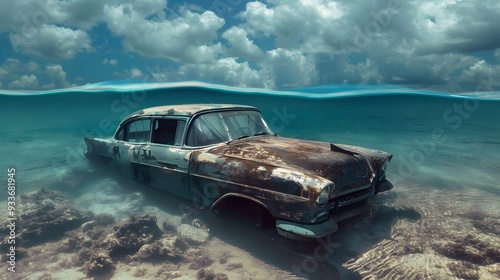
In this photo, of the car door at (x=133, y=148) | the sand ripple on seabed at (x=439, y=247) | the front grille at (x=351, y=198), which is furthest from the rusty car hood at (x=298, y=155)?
the car door at (x=133, y=148)

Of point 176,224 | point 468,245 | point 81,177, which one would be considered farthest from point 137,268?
point 81,177

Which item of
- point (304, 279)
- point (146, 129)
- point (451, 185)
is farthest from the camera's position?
point (451, 185)

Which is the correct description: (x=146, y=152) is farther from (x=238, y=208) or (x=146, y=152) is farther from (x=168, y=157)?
(x=238, y=208)

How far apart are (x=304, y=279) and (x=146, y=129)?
147 inches

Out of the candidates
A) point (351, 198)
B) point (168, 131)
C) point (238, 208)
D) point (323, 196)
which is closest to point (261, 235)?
point (238, 208)

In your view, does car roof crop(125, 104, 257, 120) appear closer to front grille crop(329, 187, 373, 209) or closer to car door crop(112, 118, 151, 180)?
car door crop(112, 118, 151, 180)

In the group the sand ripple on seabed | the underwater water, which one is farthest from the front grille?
the sand ripple on seabed

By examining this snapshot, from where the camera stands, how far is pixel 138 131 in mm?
5598

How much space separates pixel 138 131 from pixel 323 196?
389 centimetres

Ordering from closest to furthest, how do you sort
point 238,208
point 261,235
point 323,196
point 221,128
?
point 323,196
point 238,208
point 261,235
point 221,128

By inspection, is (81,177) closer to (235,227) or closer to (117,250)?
(117,250)

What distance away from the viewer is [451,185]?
7.07 metres

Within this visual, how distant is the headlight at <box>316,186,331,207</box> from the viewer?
3057 mm

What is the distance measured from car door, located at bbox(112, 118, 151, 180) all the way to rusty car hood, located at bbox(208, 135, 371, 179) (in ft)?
5.51
